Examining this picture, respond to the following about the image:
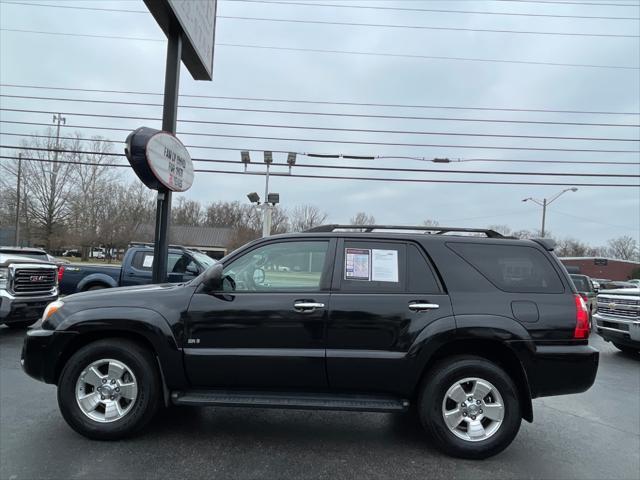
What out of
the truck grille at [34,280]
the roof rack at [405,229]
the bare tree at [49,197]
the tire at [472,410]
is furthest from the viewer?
the bare tree at [49,197]

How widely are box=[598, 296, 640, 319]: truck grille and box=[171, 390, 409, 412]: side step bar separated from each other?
256 inches

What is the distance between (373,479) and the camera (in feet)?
10.2

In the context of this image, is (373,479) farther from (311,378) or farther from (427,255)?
(427,255)

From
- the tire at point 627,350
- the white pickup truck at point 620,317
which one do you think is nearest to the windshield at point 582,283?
the tire at point 627,350

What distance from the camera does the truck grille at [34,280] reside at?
7602 mm

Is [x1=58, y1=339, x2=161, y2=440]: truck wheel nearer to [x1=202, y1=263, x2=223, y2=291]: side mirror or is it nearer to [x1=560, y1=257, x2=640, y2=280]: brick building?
[x1=202, y1=263, x2=223, y2=291]: side mirror

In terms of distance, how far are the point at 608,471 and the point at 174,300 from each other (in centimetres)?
379

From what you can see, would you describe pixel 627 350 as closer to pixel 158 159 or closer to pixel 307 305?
pixel 307 305

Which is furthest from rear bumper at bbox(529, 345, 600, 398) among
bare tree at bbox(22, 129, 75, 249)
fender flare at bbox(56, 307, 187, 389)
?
bare tree at bbox(22, 129, 75, 249)

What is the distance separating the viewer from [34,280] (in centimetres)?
791

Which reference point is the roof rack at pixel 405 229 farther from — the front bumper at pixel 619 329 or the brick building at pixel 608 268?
the brick building at pixel 608 268

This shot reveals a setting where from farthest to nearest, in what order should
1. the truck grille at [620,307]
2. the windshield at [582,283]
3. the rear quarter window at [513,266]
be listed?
the windshield at [582,283] → the truck grille at [620,307] → the rear quarter window at [513,266]

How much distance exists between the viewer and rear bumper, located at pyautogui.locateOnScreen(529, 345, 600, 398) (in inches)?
138

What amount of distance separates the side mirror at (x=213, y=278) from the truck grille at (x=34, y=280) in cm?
586
